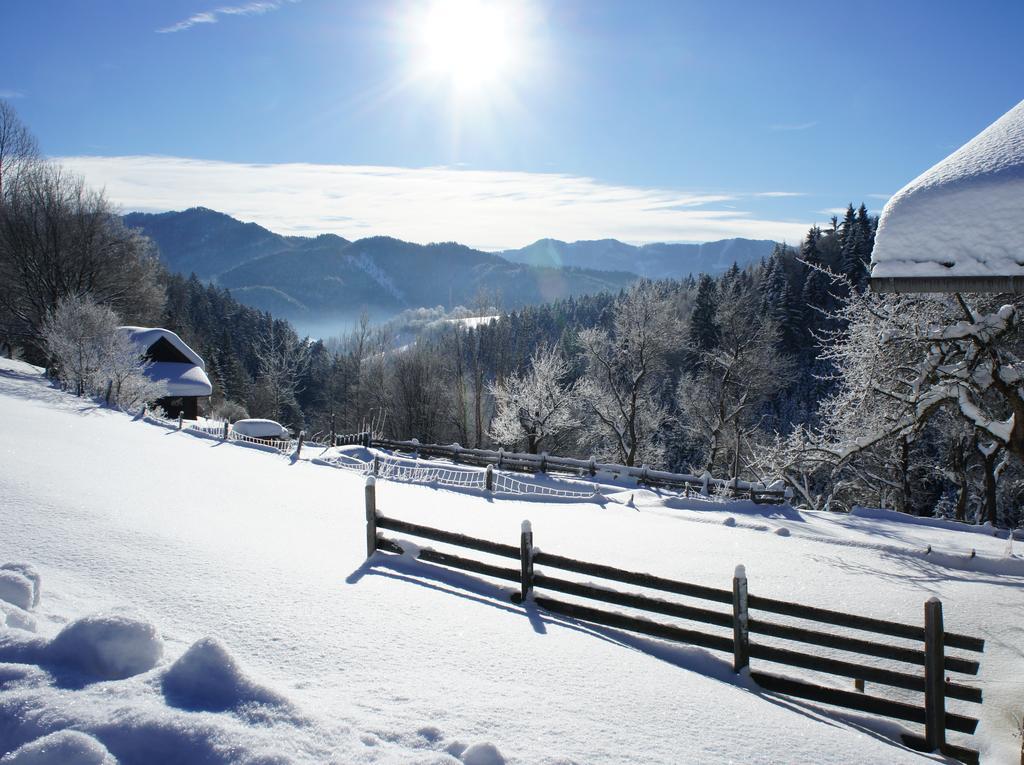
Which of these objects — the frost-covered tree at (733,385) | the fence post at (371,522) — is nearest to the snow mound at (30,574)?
the fence post at (371,522)

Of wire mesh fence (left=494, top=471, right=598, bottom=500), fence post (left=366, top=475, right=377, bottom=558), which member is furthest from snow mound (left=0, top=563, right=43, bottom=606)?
wire mesh fence (left=494, top=471, right=598, bottom=500)

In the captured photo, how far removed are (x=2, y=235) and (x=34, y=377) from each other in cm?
1362

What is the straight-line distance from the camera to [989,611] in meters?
9.20

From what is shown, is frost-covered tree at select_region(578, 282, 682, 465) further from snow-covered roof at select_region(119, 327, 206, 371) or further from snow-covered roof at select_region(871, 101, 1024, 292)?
snow-covered roof at select_region(871, 101, 1024, 292)

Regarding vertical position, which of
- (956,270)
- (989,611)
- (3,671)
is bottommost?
(989,611)

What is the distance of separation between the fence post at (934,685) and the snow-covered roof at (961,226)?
297cm

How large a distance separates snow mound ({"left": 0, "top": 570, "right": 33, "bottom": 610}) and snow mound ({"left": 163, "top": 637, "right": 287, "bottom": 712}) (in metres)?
1.85

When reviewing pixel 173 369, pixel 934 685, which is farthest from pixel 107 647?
pixel 173 369

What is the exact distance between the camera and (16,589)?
491 centimetres

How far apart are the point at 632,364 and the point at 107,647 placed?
33580 mm

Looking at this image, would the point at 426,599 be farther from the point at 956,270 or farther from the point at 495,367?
the point at 495,367

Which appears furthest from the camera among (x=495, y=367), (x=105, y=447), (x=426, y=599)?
(x=495, y=367)

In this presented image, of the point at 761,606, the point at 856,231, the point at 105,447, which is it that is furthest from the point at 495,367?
the point at 761,606

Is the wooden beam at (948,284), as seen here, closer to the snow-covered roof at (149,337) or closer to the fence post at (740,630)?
the fence post at (740,630)
